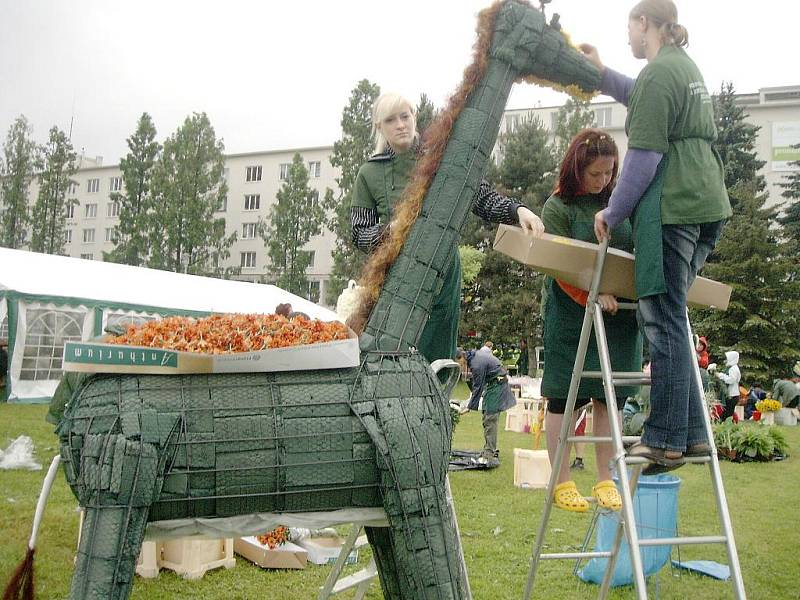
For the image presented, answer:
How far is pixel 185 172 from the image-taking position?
28.2 m

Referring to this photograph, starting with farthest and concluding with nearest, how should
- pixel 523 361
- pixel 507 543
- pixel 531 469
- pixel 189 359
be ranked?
1. pixel 523 361
2. pixel 531 469
3. pixel 507 543
4. pixel 189 359

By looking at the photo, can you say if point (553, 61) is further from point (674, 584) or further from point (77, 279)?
point (77, 279)

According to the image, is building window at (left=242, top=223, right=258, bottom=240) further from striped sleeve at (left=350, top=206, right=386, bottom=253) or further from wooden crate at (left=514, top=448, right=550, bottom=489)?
striped sleeve at (left=350, top=206, right=386, bottom=253)

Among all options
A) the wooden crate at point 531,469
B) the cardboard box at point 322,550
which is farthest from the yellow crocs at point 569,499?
the wooden crate at point 531,469

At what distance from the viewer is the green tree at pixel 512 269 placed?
24.4 m

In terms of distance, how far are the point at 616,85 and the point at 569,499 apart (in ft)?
5.27

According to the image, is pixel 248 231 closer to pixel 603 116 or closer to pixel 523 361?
pixel 523 361

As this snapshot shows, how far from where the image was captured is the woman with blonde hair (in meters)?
2.64

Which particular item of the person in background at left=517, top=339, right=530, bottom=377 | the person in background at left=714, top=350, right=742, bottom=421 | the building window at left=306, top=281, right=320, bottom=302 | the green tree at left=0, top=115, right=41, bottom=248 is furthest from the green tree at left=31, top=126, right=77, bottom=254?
the person in background at left=714, top=350, right=742, bottom=421

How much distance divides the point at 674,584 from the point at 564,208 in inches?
114

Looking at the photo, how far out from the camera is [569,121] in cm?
2784

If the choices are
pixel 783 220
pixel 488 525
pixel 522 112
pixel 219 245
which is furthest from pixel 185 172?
pixel 488 525

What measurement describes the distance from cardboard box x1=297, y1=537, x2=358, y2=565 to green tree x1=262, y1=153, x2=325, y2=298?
23462 millimetres

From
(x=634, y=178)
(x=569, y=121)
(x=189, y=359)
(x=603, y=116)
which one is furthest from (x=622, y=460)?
(x=603, y=116)
